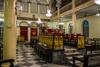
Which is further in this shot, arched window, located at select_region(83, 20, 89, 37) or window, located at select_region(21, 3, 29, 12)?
window, located at select_region(21, 3, 29, 12)

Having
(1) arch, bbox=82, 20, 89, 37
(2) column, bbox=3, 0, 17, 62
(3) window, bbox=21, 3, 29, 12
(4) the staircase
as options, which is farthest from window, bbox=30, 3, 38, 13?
(2) column, bbox=3, 0, 17, 62

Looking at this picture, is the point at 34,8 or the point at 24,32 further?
the point at 34,8

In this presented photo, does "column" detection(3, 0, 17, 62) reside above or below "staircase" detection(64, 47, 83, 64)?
above

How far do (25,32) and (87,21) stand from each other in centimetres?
962

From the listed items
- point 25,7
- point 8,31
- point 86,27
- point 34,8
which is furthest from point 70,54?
point 34,8

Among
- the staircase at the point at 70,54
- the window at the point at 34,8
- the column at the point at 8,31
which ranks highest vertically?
the window at the point at 34,8

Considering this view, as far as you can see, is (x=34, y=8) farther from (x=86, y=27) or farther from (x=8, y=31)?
(x=8, y=31)

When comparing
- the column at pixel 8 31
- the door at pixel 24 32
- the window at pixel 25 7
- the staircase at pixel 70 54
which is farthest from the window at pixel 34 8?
the column at pixel 8 31

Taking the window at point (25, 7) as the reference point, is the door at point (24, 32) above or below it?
below

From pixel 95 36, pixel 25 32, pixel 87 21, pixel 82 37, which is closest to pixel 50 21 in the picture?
pixel 25 32

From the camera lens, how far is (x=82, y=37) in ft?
22.5

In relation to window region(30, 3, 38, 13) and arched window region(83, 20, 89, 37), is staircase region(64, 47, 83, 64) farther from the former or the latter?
window region(30, 3, 38, 13)

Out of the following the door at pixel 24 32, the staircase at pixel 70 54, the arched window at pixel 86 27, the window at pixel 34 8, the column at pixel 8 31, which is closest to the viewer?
the column at pixel 8 31

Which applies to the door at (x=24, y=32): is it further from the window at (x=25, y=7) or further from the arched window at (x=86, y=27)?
the arched window at (x=86, y=27)
